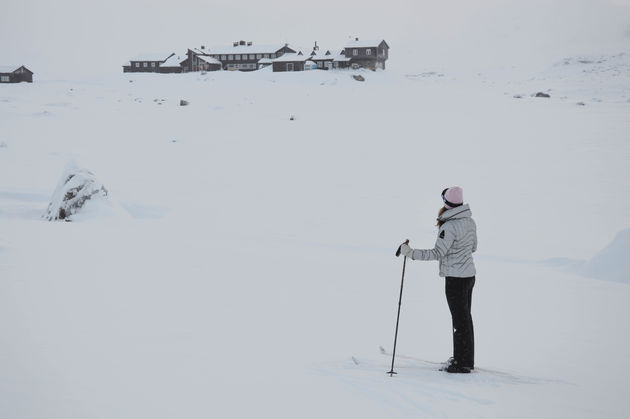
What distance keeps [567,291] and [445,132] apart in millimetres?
19396

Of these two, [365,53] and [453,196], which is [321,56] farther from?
[453,196]

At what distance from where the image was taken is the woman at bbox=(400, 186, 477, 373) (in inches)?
211

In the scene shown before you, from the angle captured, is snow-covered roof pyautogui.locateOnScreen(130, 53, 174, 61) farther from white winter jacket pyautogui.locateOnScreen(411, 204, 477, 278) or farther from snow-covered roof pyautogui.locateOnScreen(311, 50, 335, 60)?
white winter jacket pyautogui.locateOnScreen(411, 204, 477, 278)

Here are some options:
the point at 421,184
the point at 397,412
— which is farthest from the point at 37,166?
the point at 397,412

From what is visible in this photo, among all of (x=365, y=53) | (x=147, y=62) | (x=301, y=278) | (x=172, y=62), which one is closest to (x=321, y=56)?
(x=365, y=53)

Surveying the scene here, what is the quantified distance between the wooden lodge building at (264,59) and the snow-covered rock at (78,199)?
6353 cm

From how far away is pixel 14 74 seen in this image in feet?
211

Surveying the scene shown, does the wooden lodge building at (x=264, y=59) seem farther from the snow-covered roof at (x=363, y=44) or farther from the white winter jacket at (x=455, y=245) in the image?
the white winter jacket at (x=455, y=245)

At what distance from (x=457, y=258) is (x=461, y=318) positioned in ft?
2.18

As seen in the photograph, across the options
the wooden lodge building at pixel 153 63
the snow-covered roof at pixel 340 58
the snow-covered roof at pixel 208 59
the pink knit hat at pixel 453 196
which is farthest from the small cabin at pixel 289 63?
the pink knit hat at pixel 453 196

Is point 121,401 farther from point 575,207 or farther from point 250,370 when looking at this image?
point 575,207

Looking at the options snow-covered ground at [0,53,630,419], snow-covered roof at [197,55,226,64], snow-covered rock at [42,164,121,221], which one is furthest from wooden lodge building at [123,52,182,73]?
snow-covered rock at [42,164,121,221]

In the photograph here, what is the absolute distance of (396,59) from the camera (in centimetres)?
14762

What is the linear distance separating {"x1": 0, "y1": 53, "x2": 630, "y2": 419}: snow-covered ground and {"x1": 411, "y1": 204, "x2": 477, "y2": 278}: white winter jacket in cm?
114
